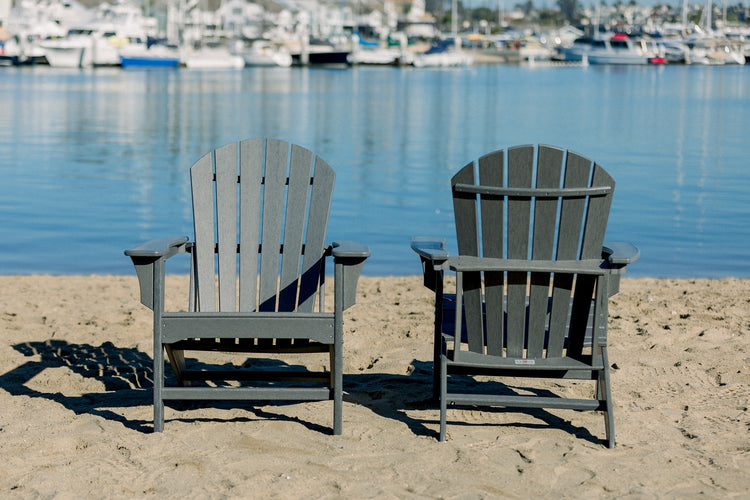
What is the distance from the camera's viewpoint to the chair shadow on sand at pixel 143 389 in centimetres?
384

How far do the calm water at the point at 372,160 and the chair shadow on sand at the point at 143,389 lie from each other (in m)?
3.52

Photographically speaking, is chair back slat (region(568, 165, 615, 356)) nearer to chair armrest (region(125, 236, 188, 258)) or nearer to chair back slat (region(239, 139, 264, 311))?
chair back slat (region(239, 139, 264, 311))

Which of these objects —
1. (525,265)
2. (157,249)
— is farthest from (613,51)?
(157,249)

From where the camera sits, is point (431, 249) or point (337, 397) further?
point (431, 249)

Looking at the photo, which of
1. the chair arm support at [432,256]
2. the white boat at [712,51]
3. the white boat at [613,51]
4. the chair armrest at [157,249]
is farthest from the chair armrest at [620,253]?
the white boat at [712,51]

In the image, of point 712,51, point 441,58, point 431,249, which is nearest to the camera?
point 431,249

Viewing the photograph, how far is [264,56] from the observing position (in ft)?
242

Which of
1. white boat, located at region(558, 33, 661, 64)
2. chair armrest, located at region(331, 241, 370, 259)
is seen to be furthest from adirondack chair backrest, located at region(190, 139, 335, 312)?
white boat, located at region(558, 33, 661, 64)

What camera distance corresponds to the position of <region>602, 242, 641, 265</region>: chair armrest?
3.51 m

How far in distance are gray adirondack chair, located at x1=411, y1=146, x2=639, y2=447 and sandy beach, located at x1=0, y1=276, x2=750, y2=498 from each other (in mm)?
239

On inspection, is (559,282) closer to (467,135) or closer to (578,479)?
(578,479)

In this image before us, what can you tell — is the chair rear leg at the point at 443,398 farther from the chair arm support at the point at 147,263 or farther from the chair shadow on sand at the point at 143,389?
the chair arm support at the point at 147,263

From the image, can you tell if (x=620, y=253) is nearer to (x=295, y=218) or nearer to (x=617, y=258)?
(x=617, y=258)

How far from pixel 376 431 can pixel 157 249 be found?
3.58ft
